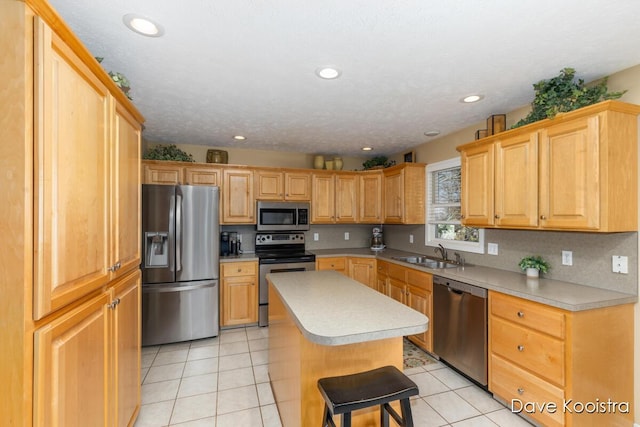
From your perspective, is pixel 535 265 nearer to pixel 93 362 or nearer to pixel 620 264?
pixel 620 264

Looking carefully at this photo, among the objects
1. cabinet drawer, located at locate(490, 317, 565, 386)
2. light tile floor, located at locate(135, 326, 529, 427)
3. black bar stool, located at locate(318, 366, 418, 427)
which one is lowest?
light tile floor, located at locate(135, 326, 529, 427)

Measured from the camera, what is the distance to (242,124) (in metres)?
3.29

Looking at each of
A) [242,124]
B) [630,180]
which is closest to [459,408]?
[630,180]

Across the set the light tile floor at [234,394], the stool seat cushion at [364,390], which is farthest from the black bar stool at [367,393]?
the light tile floor at [234,394]

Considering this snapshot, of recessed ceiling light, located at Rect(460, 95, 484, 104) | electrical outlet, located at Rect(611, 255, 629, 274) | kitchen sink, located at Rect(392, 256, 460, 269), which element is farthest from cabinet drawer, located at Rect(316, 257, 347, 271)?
electrical outlet, located at Rect(611, 255, 629, 274)

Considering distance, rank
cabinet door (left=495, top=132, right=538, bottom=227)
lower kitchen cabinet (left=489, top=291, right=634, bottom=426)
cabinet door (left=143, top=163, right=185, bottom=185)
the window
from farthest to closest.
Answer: cabinet door (left=143, top=163, right=185, bottom=185), the window, cabinet door (left=495, top=132, right=538, bottom=227), lower kitchen cabinet (left=489, top=291, right=634, bottom=426)

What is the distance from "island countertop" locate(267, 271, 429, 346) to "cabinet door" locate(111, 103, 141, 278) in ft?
3.12

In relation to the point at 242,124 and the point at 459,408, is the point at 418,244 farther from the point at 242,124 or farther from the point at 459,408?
the point at 242,124

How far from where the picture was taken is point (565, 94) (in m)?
2.08

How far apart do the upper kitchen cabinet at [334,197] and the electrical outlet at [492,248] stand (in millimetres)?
2016

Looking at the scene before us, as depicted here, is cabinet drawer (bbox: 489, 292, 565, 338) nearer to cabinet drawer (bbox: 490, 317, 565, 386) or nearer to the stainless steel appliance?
cabinet drawer (bbox: 490, 317, 565, 386)

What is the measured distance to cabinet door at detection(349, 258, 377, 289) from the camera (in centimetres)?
424

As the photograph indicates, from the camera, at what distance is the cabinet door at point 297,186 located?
4.37m

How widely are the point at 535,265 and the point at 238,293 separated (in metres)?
3.24
